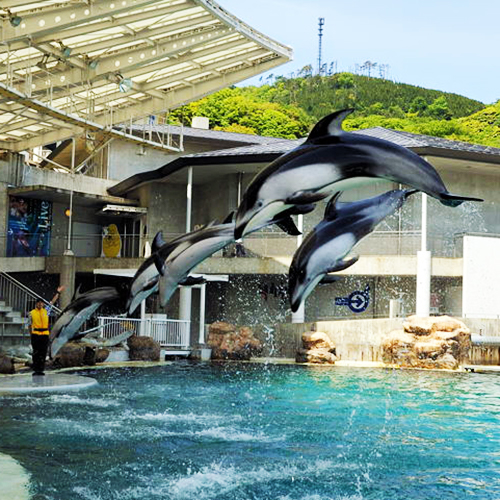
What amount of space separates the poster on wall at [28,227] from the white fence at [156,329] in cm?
831

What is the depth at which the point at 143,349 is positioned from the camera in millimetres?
22641

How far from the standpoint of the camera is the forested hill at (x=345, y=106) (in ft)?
202

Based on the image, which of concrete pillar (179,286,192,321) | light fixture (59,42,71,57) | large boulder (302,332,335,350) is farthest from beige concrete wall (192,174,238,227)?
light fixture (59,42,71,57)

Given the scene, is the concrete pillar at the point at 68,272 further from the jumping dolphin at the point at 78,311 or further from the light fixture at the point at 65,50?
the jumping dolphin at the point at 78,311

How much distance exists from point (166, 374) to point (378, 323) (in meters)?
7.08

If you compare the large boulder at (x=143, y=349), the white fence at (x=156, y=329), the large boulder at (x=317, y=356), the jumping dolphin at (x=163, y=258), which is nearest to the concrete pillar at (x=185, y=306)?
the white fence at (x=156, y=329)

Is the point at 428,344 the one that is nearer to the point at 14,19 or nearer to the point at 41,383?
the point at 41,383

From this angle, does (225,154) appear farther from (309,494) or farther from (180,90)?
(309,494)

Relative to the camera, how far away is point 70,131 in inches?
1153

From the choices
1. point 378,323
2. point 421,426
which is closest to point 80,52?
point 378,323

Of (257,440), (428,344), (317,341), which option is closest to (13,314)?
(317,341)

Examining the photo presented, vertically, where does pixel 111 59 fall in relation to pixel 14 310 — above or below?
above

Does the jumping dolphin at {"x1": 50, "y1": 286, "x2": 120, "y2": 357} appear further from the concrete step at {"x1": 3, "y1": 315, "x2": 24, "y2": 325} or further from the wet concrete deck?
the concrete step at {"x1": 3, "y1": 315, "x2": 24, "y2": 325}

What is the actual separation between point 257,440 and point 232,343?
42.8ft
